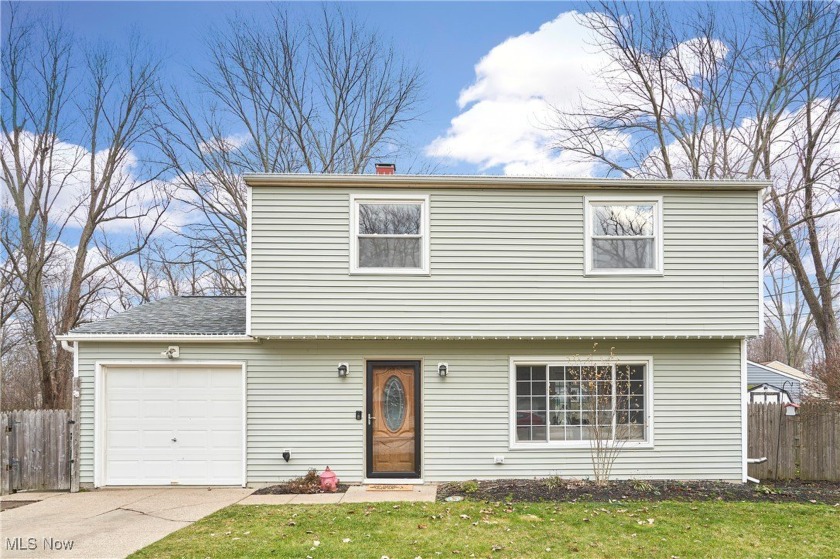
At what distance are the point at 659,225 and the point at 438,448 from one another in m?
5.16

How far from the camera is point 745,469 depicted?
891cm

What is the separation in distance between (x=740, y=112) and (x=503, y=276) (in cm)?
1360

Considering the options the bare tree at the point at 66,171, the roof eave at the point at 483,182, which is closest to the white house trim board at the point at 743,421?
the roof eave at the point at 483,182

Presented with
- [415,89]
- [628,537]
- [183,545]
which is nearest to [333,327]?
[183,545]

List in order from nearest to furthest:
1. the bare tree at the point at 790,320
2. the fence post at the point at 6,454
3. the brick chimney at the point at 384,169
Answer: the fence post at the point at 6,454 → the brick chimney at the point at 384,169 → the bare tree at the point at 790,320

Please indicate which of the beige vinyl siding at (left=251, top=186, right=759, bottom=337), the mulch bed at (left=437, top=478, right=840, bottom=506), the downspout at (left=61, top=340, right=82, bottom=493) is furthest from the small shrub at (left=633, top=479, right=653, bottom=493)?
the downspout at (left=61, top=340, right=82, bottom=493)

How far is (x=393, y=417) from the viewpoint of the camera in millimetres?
8898

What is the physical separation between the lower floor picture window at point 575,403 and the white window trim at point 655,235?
160cm

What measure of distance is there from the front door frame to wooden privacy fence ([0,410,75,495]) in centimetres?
478

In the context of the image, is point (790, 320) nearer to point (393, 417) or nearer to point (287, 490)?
point (393, 417)

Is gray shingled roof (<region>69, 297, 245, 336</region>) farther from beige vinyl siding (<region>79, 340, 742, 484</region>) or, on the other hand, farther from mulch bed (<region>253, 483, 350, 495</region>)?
mulch bed (<region>253, 483, 350, 495</region>)

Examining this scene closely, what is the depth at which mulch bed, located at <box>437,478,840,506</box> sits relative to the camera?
7.58m

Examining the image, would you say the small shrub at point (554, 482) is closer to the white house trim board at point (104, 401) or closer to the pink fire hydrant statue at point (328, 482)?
the pink fire hydrant statue at point (328, 482)

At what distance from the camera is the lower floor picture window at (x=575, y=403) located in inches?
353
